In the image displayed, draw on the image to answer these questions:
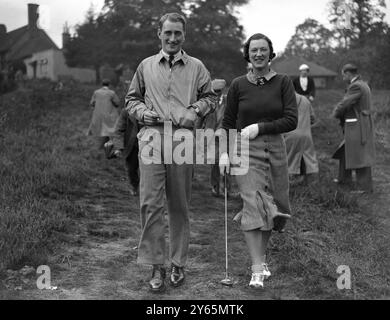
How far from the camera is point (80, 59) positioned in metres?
40.8

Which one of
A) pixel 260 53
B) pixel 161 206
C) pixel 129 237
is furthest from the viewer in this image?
pixel 129 237

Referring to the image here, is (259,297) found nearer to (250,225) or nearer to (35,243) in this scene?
(250,225)

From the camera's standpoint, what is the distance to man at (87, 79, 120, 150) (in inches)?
561

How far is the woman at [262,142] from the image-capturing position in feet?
15.3

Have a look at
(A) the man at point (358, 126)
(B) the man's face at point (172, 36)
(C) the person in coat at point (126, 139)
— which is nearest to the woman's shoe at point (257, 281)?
(B) the man's face at point (172, 36)

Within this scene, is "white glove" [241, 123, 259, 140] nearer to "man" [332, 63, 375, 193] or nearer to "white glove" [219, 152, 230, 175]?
"white glove" [219, 152, 230, 175]

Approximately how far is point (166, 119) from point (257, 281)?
1.41 m

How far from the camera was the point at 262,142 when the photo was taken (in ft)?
15.5

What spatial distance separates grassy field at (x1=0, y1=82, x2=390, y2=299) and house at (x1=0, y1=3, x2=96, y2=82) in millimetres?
30933

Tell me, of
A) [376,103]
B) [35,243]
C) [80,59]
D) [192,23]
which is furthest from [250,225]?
[80,59]

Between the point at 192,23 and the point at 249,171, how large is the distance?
31.0 metres

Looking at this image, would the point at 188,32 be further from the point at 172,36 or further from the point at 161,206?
the point at 161,206

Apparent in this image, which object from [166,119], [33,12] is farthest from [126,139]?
[33,12]

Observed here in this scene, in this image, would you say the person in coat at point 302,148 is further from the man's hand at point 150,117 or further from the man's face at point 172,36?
the man's hand at point 150,117
